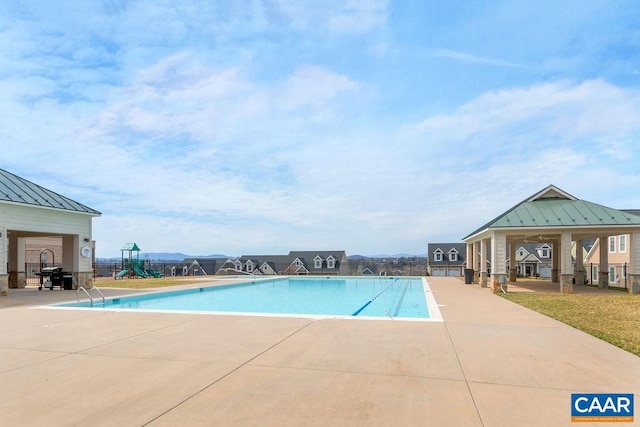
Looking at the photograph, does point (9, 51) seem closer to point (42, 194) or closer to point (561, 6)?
point (42, 194)

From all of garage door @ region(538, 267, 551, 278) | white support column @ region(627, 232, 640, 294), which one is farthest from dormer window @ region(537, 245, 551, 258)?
white support column @ region(627, 232, 640, 294)

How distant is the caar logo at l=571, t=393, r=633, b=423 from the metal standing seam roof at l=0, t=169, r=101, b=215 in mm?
19720

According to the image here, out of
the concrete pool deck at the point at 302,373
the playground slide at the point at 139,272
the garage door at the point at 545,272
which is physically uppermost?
the concrete pool deck at the point at 302,373

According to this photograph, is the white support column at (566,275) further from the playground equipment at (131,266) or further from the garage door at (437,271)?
the garage door at (437,271)

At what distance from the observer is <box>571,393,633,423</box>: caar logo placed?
12.9 feet

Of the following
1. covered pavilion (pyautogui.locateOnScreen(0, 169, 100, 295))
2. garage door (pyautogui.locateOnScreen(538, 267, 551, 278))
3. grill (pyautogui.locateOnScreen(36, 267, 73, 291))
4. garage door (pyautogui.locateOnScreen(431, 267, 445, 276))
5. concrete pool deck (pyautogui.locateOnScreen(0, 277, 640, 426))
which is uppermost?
covered pavilion (pyautogui.locateOnScreen(0, 169, 100, 295))

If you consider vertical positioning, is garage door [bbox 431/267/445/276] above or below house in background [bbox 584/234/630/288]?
below

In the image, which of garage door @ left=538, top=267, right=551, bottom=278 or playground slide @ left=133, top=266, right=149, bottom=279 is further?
garage door @ left=538, top=267, right=551, bottom=278

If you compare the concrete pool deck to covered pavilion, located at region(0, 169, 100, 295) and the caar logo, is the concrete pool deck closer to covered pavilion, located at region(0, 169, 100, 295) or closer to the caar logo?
the caar logo

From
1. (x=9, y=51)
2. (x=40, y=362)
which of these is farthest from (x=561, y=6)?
(x=9, y=51)

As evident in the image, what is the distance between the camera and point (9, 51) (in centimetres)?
1238

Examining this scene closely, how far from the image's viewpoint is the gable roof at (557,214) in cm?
1856

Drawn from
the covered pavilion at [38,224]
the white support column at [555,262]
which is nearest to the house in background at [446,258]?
the white support column at [555,262]

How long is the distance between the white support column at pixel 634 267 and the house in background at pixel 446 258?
1292 inches
